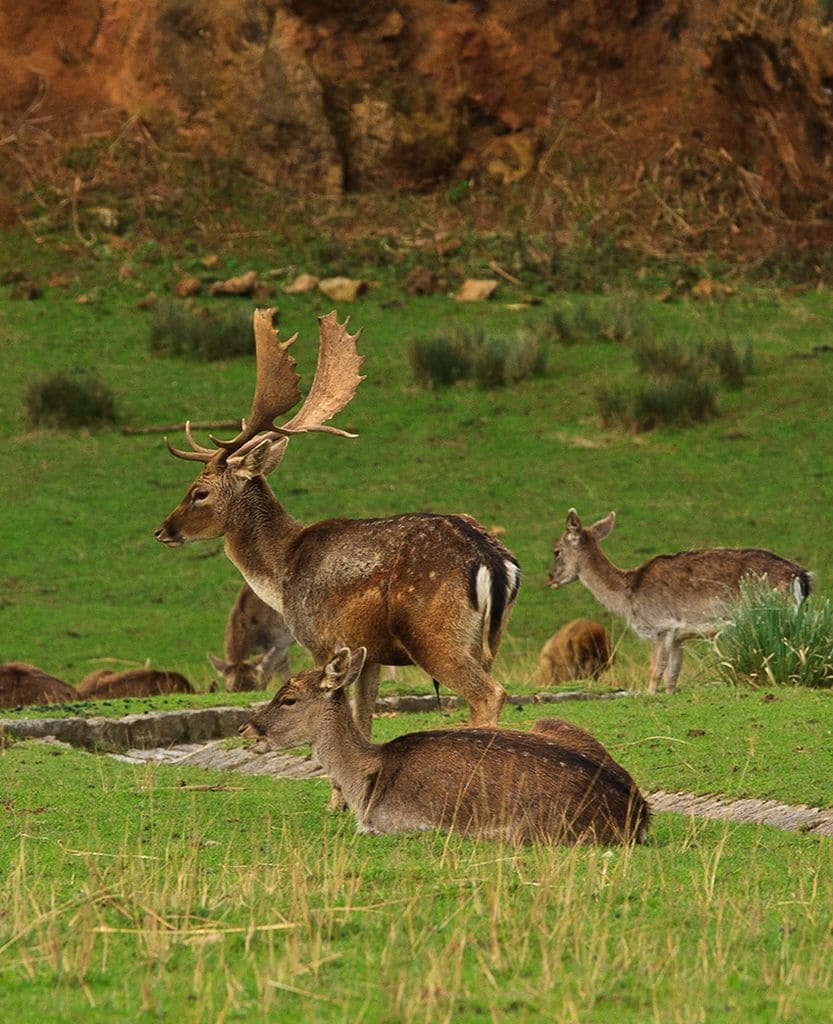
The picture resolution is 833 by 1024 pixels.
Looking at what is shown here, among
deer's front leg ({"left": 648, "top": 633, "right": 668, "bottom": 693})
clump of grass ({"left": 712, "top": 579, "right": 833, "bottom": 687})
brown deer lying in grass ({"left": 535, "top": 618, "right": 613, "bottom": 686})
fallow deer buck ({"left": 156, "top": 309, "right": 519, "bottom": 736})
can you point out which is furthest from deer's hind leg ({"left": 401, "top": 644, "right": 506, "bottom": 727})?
brown deer lying in grass ({"left": 535, "top": 618, "right": 613, "bottom": 686})

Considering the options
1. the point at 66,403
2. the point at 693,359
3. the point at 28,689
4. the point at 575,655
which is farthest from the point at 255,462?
the point at 693,359

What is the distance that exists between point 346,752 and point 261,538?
7.15 feet

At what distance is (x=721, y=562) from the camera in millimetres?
14992

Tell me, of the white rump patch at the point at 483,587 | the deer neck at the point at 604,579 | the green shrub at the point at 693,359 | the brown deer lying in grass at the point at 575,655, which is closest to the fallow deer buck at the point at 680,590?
the deer neck at the point at 604,579

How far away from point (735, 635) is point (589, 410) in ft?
41.4

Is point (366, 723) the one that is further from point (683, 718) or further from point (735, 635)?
point (735, 635)

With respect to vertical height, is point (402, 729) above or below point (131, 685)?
above

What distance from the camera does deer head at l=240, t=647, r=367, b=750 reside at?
8883 millimetres

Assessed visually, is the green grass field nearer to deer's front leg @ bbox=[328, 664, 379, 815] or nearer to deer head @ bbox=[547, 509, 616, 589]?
deer's front leg @ bbox=[328, 664, 379, 815]

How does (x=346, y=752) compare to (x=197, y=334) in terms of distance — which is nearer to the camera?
(x=346, y=752)

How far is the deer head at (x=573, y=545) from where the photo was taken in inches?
653

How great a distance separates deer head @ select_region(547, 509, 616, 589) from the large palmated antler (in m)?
5.18

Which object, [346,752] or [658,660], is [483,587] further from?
[658,660]

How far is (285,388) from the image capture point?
10992mm
